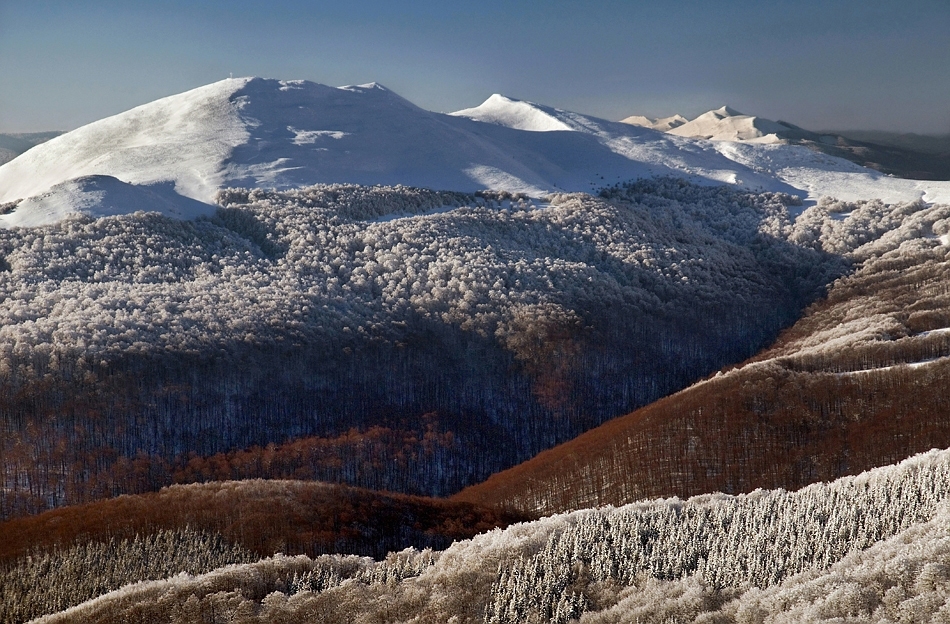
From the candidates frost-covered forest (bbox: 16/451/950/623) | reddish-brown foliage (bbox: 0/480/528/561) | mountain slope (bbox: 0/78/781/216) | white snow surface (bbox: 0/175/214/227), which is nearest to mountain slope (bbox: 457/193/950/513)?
reddish-brown foliage (bbox: 0/480/528/561)

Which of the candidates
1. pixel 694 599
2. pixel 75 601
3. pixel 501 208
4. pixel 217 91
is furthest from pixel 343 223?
pixel 694 599

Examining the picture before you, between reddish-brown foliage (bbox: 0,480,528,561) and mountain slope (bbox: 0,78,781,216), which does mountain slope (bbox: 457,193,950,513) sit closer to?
reddish-brown foliage (bbox: 0,480,528,561)

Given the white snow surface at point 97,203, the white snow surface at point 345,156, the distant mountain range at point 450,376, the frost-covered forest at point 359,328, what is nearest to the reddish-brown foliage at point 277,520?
the distant mountain range at point 450,376

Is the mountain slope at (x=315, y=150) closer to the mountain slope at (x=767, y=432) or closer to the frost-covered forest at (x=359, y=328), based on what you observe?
the frost-covered forest at (x=359, y=328)

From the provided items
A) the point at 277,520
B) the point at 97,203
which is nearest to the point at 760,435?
the point at 277,520

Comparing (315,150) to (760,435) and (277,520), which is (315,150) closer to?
(760,435)

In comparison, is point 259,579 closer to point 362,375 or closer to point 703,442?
point 703,442

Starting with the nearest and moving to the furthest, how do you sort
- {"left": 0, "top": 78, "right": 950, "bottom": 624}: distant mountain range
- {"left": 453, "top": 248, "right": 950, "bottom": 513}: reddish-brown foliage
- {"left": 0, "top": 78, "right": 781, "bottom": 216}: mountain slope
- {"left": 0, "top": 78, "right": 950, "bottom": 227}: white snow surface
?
{"left": 0, "top": 78, "right": 950, "bottom": 624}: distant mountain range < {"left": 453, "top": 248, "right": 950, "bottom": 513}: reddish-brown foliage < {"left": 0, "top": 78, "right": 950, "bottom": 227}: white snow surface < {"left": 0, "top": 78, "right": 781, "bottom": 216}: mountain slope
